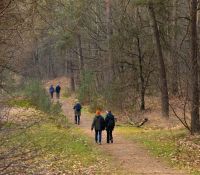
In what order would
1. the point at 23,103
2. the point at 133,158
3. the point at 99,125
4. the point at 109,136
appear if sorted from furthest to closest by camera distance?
the point at 23,103
the point at 109,136
the point at 99,125
the point at 133,158

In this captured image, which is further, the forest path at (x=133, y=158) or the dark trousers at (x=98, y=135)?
the dark trousers at (x=98, y=135)

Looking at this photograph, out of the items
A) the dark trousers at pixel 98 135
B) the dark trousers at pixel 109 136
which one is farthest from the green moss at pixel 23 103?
the dark trousers at pixel 109 136

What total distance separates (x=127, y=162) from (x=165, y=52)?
22035mm

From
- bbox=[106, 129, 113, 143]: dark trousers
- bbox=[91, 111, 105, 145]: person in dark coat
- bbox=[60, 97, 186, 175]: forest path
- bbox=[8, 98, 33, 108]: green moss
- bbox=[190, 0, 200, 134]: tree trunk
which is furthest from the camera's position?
bbox=[8, 98, 33, 108]: green moss

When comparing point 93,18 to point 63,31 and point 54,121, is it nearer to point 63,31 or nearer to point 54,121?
point 63,31

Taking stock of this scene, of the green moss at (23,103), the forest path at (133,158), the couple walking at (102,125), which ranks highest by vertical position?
the green moss at (23,103)

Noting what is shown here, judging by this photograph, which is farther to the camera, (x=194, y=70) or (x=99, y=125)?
(x=99, y=125)

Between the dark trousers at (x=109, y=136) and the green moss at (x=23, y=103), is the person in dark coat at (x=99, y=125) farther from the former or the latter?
the green moss at (x=23, y=103)

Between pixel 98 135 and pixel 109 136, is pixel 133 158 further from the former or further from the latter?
pixel 98 135

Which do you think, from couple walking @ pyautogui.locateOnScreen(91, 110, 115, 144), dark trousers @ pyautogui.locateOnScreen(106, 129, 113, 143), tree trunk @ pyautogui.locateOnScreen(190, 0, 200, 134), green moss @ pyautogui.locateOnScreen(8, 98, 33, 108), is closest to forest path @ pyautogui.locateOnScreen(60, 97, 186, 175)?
dark trousers @ pyautogui.locateOnScreen(106, 129, 113, 143)

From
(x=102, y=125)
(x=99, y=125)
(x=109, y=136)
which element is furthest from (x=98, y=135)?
(x=99, y=125)

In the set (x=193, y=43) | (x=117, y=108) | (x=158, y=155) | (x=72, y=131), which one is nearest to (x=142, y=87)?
(x=117, y=108)

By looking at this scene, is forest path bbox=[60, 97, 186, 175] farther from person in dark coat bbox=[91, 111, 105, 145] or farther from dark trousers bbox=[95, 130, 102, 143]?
person in dark coat bbox=[91, 111, 105, 145]

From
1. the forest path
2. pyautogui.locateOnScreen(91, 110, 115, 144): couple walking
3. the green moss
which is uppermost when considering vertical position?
the green moss
